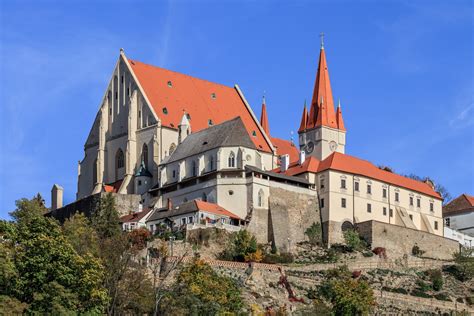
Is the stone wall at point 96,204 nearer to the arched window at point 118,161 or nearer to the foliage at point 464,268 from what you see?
the arched window at point 118,161

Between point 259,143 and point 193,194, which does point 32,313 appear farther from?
point 259,143

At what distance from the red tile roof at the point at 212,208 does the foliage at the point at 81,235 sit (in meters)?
9.00

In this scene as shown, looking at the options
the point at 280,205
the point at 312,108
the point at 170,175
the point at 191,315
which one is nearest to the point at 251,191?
the point at 280,205

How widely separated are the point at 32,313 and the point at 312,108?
5407 cm

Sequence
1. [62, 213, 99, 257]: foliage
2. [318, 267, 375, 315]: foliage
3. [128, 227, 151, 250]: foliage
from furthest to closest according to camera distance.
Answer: [128, 227, 151, 250]: foliage → [318, 267, 375, 315]: foliage → [62, 213, 99, 257]: foliage

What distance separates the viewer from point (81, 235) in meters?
95.3

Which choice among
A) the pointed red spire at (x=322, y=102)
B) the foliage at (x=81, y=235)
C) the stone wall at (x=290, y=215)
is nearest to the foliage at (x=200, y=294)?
the foliage at (x=81, y=235)

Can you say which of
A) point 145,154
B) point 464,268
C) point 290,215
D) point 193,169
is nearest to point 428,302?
point 464,268

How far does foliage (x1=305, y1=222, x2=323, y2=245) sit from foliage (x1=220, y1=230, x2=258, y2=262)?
7.80 metres

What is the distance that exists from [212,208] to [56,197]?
74.3 feet

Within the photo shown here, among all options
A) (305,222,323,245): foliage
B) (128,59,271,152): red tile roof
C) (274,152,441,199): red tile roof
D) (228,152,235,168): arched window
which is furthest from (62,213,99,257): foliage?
(274,152,441,199): red tile roof

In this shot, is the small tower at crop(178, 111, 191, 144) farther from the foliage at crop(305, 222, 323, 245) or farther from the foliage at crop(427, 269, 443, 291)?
the foliage at crop(427, 269, 443, 291)

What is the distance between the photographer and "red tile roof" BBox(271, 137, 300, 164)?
128 metres

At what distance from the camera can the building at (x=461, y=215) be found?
12723 centimetres
